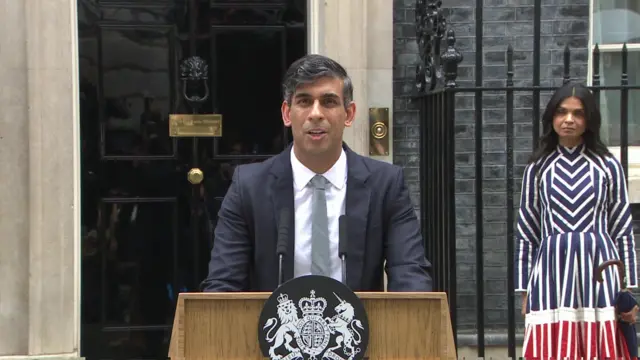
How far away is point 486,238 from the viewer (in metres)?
5.87

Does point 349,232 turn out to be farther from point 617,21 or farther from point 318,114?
point 617,21

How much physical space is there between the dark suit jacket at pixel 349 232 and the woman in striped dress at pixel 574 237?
158 centimetres

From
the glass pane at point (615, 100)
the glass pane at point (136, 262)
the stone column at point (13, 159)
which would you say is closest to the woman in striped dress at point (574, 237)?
the glass pane at point (615, 100)

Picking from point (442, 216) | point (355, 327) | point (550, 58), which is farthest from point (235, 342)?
point (550, 58)

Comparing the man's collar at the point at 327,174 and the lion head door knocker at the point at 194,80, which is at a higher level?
the lion head door knocker at the point at 194,80

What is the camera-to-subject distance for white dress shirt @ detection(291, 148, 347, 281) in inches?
107

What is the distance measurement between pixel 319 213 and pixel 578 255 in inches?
74.0

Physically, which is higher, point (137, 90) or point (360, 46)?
point (360, 46)

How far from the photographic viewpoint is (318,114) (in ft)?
8.52

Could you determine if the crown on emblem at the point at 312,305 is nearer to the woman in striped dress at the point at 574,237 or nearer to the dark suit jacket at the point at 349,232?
the dark suit jacket at the point at 349,232

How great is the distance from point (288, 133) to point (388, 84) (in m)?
0.73

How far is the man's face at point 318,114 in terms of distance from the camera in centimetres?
261

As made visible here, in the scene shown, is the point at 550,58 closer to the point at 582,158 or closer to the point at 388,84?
the point at 388,84

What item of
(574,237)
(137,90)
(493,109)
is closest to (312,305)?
(574,237)
